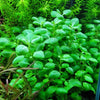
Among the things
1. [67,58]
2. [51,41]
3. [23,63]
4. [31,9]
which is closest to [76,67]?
[67,58]

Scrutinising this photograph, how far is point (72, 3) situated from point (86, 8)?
0.17 m

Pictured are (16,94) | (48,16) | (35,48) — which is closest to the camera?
(16,94)

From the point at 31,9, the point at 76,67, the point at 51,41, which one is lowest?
the point at 76,67

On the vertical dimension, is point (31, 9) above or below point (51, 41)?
above

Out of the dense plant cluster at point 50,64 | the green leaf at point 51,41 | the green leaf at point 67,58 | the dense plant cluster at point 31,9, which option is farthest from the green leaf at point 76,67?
the dense plant cluster at point 31,9

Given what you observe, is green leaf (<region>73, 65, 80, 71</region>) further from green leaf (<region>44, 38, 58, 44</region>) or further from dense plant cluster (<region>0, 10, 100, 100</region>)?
green leaf (<region>44, 38, 58, 44</region>)

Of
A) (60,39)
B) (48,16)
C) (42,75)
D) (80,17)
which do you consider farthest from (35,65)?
(80,17)

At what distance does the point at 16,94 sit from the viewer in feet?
3.79

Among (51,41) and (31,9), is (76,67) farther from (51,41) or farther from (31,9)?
(31,9)

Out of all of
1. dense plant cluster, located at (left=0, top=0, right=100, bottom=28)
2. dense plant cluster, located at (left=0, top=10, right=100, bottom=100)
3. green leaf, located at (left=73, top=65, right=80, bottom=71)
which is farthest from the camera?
dense plant cluster, located at (left=0, top=0, right=100, bottom=28)

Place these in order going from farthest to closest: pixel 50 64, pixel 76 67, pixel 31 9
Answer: pixel 31 9 < pixel 76 67 < pixel 50 64

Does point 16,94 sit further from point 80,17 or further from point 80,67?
point 80,17

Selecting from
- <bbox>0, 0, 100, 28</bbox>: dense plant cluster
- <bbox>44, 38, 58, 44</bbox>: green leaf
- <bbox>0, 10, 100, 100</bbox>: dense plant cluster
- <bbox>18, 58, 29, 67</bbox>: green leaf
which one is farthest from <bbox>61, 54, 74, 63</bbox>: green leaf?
<bbox>0, 0, 100, 28</bbox>: dense plant cluster

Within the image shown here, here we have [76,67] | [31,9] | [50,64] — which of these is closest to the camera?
[50,64]
